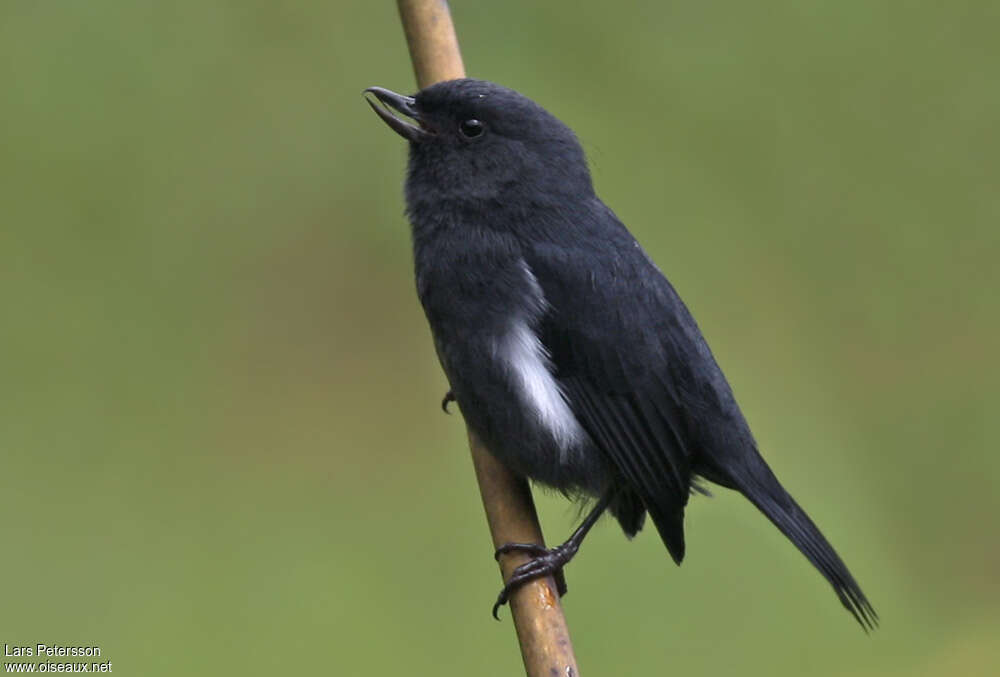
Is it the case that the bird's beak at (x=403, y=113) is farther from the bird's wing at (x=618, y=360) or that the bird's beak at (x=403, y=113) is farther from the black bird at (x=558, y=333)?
the bird's wing at (x=618, y=360)

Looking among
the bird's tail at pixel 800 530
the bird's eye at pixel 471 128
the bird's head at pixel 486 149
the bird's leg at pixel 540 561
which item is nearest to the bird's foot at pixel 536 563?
the bird's leg at pixel 540 561

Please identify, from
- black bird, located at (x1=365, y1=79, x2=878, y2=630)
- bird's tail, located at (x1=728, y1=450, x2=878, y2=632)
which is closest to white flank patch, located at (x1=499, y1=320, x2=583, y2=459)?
black bird, located at (x1=365, y1=79, x2=878, y2=630)

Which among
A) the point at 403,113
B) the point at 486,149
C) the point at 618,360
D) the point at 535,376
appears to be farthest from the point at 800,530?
the point at 403,113

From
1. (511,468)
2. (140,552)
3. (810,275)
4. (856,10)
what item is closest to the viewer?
(511,468)

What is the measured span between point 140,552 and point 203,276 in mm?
1172

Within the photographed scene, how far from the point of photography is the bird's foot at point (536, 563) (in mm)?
3146

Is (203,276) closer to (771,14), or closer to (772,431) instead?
(772,431)

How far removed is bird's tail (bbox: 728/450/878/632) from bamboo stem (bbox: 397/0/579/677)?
61 cm

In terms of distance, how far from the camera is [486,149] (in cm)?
374

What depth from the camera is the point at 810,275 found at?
17.9ft

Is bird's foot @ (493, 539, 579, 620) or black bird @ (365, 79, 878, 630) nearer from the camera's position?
bird's foot @ (493, 539, 579, 620)

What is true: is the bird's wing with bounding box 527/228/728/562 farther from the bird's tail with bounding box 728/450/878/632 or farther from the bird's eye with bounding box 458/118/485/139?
the bird's eye with bounding box 458/118/485/139

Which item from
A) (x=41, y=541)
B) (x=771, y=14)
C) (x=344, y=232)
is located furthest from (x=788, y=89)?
(x=41, y=541)

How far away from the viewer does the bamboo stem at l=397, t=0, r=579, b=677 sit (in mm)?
2771
